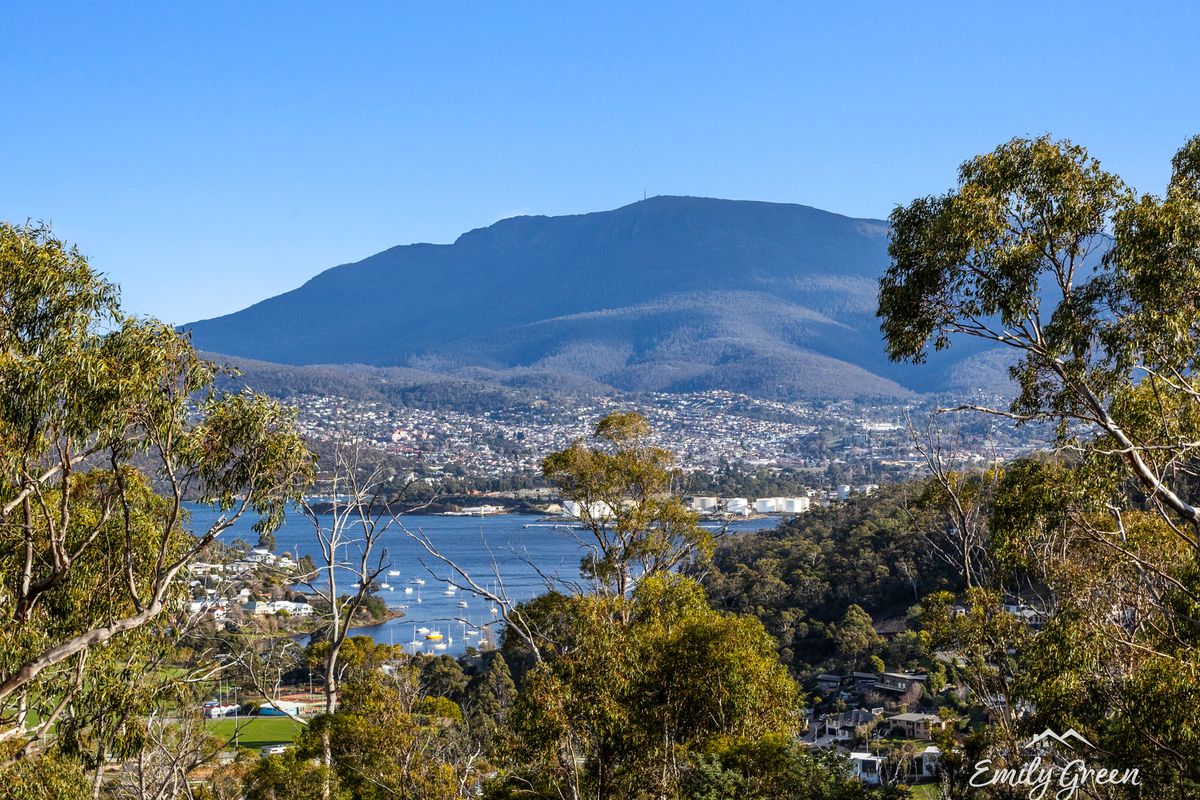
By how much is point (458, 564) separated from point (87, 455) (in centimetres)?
4069

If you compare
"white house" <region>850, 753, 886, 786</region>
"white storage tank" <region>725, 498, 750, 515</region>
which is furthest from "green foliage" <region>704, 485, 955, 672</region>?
"white storage tank" <region>725, 498, 750, 515</region>

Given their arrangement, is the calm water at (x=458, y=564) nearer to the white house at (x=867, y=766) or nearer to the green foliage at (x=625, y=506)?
the white house at (x=867, y=766)

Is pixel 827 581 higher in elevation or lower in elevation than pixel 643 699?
lower

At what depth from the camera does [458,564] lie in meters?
46.8

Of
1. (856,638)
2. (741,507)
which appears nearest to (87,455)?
(856,638)

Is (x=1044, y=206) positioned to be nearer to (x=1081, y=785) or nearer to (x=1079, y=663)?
(x=1079, y=663)

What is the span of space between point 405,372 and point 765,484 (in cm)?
8733

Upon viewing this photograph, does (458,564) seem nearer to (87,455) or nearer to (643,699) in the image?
(643,699)

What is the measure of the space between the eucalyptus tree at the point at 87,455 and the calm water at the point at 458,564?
20338 mm

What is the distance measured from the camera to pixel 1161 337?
20.9ft

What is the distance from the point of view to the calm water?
38.7 metres

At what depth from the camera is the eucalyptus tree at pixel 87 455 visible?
19.6 ft

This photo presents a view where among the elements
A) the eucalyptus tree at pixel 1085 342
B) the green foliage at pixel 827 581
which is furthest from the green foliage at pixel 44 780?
the green foliage at pixel 827 581

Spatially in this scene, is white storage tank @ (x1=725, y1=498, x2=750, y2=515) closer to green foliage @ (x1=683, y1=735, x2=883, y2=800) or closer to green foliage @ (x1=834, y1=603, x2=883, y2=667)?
green foliage @ (x1=834, y1=603, x2=883, y2=667)
